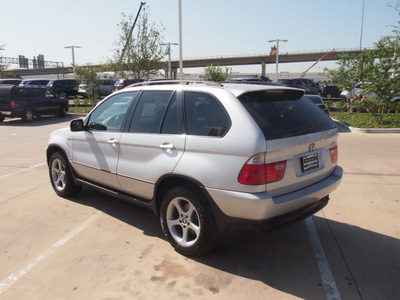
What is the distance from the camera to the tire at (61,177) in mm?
4958

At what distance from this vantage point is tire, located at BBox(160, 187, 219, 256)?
3.09 m

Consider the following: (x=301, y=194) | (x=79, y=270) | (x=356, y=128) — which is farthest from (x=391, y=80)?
(x=79, y=270)

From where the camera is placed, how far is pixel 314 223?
4.23 meters

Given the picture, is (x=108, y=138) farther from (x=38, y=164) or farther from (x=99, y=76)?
(x=99, y=76)

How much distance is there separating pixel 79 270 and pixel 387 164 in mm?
6692

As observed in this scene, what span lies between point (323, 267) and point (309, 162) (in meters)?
1.04

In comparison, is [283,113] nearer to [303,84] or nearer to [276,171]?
[276,171]

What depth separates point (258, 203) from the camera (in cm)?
275

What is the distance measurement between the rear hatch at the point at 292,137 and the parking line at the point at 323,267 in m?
0.79

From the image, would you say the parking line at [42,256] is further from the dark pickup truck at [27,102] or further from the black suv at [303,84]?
the black suv at [303,84]

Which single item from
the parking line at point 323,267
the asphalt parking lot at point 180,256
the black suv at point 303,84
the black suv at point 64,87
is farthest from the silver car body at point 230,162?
the black suv at point 64,87

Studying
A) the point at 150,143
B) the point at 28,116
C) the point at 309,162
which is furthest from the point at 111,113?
the point at 28,116

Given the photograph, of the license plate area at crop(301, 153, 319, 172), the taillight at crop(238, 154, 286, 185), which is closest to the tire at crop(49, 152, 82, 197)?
the taillight at crop(238, 154, 286, 185)

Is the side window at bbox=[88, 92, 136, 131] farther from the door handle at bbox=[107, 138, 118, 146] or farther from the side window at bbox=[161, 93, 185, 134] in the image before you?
the side window at bbox=[161, 93, 185, 134]
